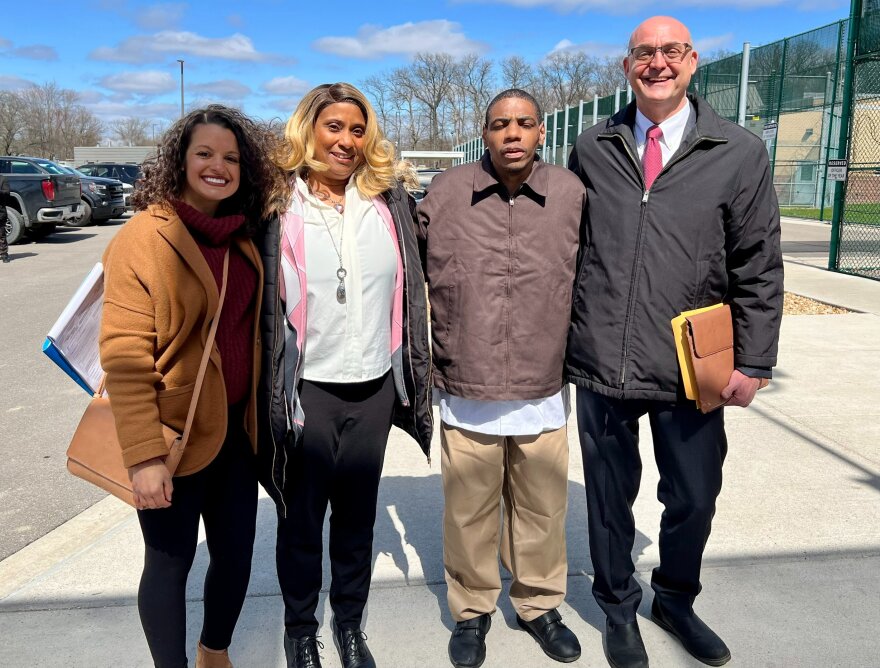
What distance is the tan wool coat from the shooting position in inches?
75.3

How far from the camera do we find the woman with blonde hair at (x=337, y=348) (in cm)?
231

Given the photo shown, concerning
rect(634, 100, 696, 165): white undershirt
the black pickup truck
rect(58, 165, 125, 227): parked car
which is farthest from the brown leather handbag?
rect(58, 165, 125, 227): parked car

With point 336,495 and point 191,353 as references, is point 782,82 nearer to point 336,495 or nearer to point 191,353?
point 336,495

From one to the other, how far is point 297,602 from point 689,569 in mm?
1358

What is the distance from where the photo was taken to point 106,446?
6.68 ft

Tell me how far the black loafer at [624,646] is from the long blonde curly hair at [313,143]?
172 centimetres

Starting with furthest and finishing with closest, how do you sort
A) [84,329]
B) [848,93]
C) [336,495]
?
Answer: [848,93]
[336,495]
[84,329]

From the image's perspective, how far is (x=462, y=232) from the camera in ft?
8.20

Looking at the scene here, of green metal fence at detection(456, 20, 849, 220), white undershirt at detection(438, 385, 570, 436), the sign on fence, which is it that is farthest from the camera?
green metal fence at detection(456, 20, 849, 220)

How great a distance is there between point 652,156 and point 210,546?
188cm

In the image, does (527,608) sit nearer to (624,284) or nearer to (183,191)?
(624,284)

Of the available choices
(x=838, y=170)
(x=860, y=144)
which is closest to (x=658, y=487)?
(x=838, y=170)

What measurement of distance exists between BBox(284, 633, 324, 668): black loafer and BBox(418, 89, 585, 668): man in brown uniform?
0.46 m

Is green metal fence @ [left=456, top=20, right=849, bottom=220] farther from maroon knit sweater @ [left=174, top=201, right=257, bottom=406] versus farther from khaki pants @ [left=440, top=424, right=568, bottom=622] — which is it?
maroon knit sweater @ [left=174, top=201, right=257, bottom=406]
